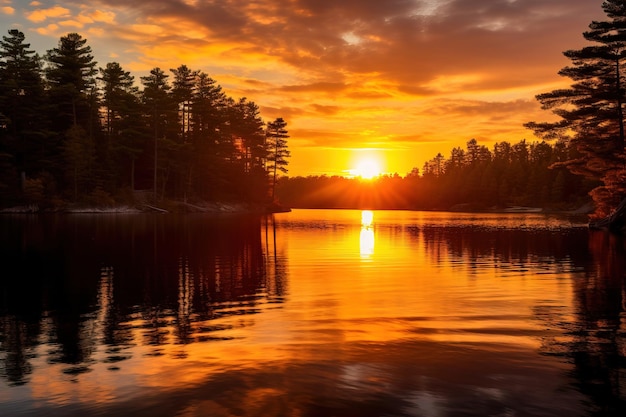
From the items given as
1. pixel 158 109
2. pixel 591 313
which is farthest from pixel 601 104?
pixel 158 109

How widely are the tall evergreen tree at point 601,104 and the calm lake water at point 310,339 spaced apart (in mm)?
27181

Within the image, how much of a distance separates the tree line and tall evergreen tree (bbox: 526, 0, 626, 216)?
61.9 m

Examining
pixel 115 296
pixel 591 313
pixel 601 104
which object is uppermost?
pixel 601 104

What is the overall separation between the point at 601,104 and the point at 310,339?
44.8 m

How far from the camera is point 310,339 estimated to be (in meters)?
10.2

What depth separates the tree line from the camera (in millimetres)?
73750

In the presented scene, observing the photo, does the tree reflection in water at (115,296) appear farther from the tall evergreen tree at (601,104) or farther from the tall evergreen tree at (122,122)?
the tall evergreen tree at (122,122)

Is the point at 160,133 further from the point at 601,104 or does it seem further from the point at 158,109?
the point at 601,104

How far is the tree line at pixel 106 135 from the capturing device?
7375 centimetres

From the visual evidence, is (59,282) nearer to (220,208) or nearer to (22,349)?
(22,349)

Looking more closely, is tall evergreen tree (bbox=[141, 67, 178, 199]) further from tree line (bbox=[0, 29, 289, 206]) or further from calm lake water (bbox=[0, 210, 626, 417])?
calm lake water (bbox=[0, 210, 626, 417])

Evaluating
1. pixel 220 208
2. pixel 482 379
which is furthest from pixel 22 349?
pixel 220 208

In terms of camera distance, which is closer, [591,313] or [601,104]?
[591,313]

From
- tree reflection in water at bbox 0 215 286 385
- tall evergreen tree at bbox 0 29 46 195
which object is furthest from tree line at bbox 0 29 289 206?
tree reflection in water at bbox 0 215 286 385
